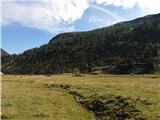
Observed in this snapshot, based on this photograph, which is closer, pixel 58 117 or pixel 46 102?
pixel 58 117

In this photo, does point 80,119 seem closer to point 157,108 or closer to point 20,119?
point 20,119

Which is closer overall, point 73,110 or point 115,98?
point 73,110

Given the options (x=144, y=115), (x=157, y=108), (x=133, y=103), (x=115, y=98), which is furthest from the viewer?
(x=115, y=98)

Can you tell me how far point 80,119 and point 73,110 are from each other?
478cm

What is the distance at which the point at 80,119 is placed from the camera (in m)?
28.8

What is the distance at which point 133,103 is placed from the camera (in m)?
33.3

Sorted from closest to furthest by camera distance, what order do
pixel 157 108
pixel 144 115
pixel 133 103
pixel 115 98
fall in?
pixel 144 115, pixel 157 108, pixel 133 103, pixel 115 98

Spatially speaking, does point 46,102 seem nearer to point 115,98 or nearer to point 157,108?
point 115,98

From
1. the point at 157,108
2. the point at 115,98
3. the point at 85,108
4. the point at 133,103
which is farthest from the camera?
the point at 115,98

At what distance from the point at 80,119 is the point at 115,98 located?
10188 millimetres

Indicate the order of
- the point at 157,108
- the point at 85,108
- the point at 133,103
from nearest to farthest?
the point at 157,108, the point at 133,103, the point at 85,108

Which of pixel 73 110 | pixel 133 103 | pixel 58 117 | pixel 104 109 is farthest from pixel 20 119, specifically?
pixel 133 103

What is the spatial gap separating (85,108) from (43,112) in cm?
573

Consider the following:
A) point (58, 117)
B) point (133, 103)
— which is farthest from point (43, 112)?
point (133, 103)
